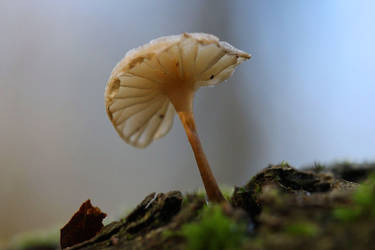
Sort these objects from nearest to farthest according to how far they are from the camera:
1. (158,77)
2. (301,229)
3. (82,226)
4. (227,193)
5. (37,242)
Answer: (301,229) → (82,226) → (158,77) → (227,193) → (37,242)

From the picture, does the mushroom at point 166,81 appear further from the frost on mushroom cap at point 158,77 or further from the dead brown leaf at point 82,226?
the dead brown leaf at point 82,226

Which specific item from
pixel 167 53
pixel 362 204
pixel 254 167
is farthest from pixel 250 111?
pixel 362 204

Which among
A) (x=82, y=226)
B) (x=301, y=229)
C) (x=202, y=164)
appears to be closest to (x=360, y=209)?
(x=301, y=229)

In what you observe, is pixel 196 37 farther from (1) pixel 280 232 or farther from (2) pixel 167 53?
(1) pixel 280 232

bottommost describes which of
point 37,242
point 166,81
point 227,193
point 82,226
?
point 37,242

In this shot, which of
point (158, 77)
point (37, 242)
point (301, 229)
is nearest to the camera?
point (301, 229)

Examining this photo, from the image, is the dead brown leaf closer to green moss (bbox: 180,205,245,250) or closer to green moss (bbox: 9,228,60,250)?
green moss (bbox: 180,205,245,250)

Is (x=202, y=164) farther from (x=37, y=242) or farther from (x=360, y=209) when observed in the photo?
(x=37, y=242)

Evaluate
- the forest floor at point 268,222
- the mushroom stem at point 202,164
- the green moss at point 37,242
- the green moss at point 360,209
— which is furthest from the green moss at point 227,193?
the green moss at point 37,242
